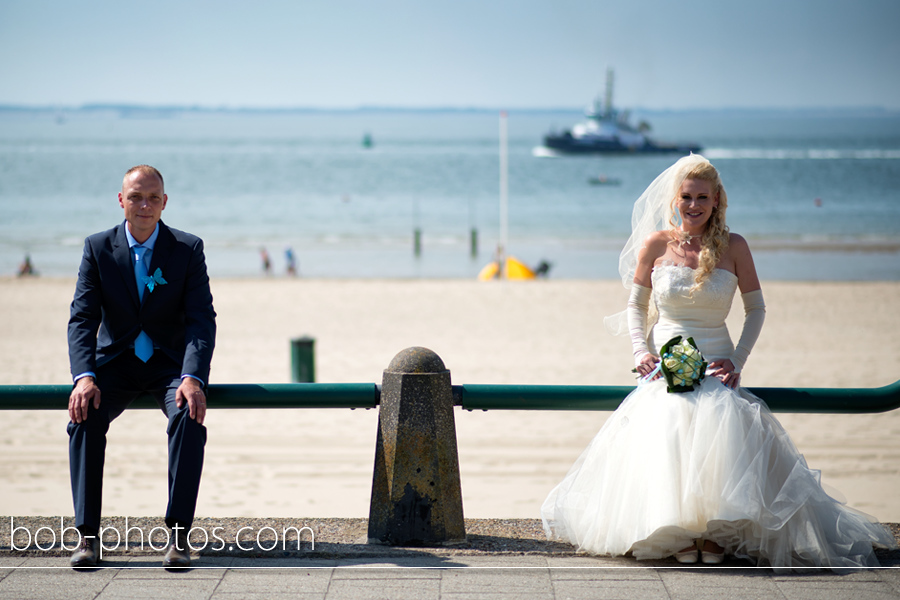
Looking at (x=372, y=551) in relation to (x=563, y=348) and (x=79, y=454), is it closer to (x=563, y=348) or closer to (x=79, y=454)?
(x=79, y=454)

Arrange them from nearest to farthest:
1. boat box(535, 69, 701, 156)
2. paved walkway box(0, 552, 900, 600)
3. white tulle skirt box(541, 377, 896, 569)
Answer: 1. paved walkway box(0, 552, 900, 600)
2. white tulle skirt box(541, 377, 896, 569)
3. boat box(535, 69, 701, 156)

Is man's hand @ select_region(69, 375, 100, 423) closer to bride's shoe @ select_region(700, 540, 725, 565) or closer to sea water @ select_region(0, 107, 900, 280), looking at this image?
bride's shoe @ select_region(700, 540, 725, 565)

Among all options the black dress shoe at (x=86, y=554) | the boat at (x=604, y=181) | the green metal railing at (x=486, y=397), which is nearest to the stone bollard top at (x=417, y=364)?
the green metal railing at (x=486, y=397)

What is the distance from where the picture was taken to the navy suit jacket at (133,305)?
3.79m

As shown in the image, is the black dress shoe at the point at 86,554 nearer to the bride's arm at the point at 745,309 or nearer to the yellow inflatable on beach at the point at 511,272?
the bride's arm at the point at 745,309

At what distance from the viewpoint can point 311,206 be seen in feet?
175

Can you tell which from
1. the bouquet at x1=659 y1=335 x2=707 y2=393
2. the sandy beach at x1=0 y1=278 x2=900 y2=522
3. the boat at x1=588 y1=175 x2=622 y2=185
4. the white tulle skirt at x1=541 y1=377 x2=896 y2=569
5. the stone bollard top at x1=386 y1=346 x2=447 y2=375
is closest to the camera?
the white tulle skirt at x1=541 y1=377 x2=896 y2=569

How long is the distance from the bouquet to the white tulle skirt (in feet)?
0.14

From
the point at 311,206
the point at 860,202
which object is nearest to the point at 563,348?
the point at 311,206

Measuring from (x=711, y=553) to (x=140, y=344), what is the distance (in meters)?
2.55

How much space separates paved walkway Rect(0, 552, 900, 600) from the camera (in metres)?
3.24

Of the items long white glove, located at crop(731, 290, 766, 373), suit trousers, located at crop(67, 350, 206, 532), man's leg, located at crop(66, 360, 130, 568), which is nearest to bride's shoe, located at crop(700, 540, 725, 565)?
long white glove, located at crop(731, 290, 766, 373)

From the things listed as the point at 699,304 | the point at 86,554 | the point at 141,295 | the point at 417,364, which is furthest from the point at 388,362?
the point at 86,554

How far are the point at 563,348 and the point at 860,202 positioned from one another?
166 feet
